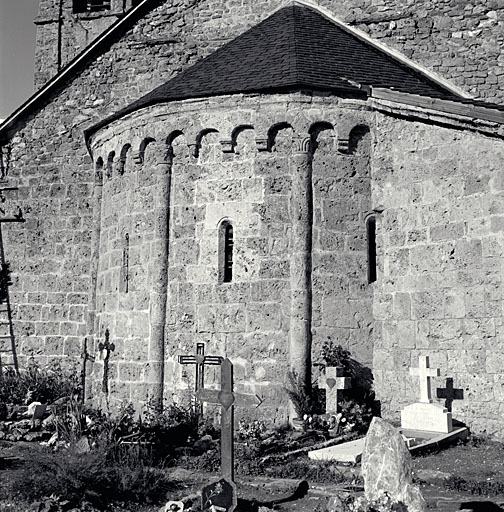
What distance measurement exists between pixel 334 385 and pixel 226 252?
263cm

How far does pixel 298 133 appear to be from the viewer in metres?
10.7

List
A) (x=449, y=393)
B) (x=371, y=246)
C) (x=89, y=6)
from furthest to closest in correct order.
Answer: (x=89, y=6) < (x=371, y=246) < (x=449, y=393)

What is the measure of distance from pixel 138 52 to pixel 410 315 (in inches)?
336

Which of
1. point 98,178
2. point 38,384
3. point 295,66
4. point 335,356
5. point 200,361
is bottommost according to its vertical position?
point 38,384

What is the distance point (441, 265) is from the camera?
9867 millimetres

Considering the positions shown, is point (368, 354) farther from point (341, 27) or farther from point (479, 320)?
point (341, 27)

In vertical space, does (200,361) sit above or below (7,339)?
below

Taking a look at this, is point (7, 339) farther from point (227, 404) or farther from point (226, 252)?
point (227, 404)

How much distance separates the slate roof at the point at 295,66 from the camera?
10930mm

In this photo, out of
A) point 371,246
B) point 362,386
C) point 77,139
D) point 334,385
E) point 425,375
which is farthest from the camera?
point 77,139

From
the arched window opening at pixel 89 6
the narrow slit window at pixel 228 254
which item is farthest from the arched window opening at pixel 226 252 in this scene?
the arched window opening at pixel 89 6

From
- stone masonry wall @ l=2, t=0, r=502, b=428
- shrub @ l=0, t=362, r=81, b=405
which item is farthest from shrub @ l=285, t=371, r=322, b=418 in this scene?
stone masonry wall @ l=2, t=0, r=502, b=428

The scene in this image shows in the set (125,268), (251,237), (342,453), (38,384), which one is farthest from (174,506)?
(38,384)

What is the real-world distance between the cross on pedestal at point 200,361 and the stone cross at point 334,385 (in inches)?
65.1
